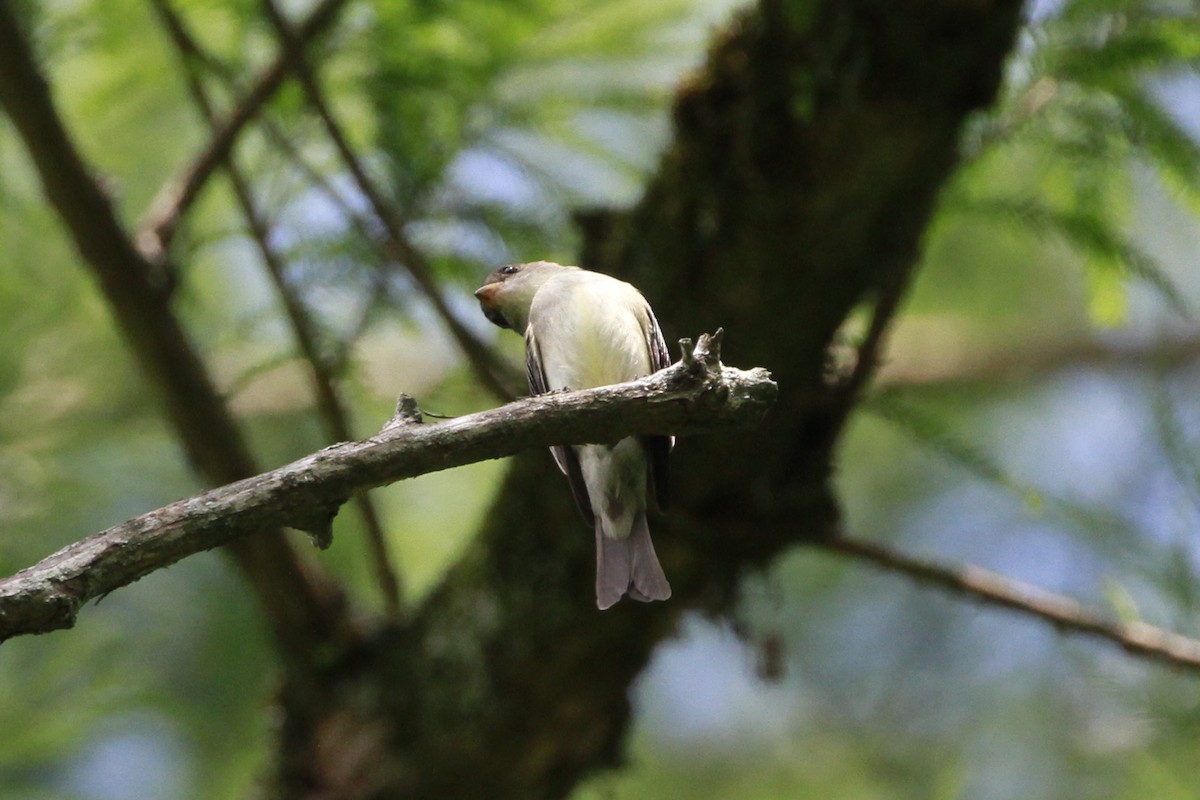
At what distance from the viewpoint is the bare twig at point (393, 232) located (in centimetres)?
376

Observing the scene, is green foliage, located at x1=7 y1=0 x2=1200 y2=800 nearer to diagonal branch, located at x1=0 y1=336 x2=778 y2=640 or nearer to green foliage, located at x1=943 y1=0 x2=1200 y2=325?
green foliage, located at x1=943 y1=0 x2=1200 y2=325

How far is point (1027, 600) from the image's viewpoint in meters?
4.36

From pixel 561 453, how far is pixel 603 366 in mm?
349

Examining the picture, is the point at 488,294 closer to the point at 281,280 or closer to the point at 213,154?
the point at 281,280

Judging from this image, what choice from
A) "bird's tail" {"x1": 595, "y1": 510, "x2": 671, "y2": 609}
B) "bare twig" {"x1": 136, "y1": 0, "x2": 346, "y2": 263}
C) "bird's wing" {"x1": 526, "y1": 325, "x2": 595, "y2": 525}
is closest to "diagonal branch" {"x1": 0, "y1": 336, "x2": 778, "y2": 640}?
"bird's tail" {"x1": 595, "y1": 510, "x2": 671, "y2": 609}

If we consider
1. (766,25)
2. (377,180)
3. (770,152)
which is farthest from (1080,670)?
(377,180)

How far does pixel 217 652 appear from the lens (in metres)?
6.80

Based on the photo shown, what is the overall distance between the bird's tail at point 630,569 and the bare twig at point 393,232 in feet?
3.66

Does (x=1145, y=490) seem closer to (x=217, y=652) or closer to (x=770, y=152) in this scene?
A: (x=770, y=152)

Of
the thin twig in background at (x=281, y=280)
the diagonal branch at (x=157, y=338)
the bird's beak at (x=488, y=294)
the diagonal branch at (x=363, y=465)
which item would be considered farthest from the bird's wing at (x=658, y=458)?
the diagonal branch at (x=157, y=338)

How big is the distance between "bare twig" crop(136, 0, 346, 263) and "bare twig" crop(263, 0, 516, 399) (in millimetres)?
206

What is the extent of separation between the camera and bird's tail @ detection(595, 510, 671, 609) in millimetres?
2809

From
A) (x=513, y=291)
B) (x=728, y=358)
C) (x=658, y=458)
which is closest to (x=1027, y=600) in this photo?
(x=728, y=358)

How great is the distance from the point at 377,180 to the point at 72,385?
2.25m
